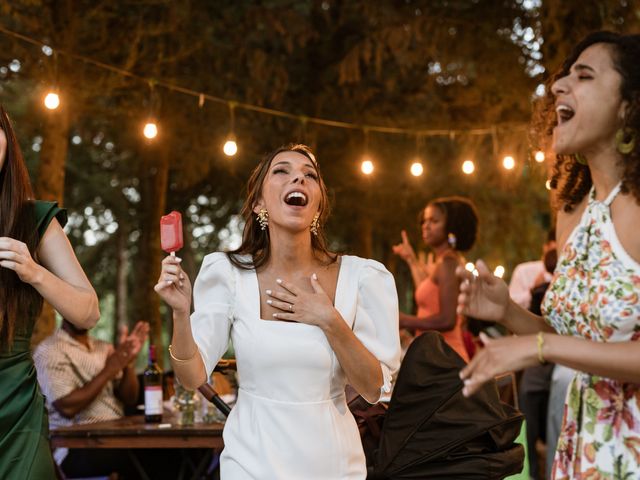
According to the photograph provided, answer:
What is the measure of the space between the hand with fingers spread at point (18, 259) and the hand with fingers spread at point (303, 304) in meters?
0.81

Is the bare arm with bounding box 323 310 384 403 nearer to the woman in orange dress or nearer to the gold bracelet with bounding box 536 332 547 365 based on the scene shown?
the gold bracelet with bounding box 536 332 547 365

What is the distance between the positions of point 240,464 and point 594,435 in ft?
4.24

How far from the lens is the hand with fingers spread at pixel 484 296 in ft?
7.14

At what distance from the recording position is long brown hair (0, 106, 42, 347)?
286 centimetres

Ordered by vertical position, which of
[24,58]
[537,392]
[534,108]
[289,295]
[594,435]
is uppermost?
[24,58]

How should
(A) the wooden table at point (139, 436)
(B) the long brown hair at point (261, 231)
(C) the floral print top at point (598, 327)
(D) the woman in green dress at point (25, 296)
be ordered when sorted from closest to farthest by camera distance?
(C) the floral print top at point (598, 327)
(D) the woman in green dress at point (25, 296)
(B) the long brown hair at point (261, 231)
(A) the wooden table at point (139, 436)

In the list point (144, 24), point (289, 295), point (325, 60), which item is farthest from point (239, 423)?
point (325, 60)

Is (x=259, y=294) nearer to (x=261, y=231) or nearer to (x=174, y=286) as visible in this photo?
(x=261, y=231)

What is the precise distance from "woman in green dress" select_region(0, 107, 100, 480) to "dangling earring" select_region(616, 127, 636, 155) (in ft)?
5.79

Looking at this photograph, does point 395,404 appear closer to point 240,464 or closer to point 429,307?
point 240,464

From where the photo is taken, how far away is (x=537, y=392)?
7062 millimetres

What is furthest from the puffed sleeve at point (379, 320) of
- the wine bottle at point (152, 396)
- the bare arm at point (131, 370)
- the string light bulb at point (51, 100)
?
the string light bulb at point (51, 100)

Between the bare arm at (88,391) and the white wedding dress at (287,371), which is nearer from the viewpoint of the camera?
the white wedding dress at (287,371)

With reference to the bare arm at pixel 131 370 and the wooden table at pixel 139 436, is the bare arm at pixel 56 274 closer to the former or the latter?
the wooden table at pixel 139 436
